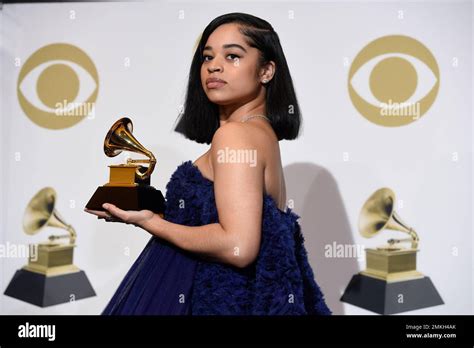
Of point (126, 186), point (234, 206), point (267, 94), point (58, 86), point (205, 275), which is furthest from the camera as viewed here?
point (58, 86)

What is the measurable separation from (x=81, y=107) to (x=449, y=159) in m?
1.83

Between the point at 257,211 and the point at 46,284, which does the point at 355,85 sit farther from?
the point at 46,284

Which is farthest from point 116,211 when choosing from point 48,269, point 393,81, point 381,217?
point 393,81

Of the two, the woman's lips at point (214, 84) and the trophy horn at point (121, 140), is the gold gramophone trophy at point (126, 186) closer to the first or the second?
the trophy horn at point (121, 140)

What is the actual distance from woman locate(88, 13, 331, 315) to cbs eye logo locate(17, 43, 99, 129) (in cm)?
109

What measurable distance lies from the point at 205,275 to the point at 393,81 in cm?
163

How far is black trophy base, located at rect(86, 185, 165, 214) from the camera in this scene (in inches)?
70.8

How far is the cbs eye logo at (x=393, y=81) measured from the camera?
2.85 metres

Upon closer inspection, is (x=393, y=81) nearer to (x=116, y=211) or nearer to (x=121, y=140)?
(x=121, y=140)

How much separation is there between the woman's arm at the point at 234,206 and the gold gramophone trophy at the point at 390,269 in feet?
4.39

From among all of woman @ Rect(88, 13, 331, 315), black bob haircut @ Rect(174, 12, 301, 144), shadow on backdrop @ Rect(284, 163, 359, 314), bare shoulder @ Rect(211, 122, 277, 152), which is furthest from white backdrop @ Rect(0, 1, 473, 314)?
bare shoulder @ Rect(211, 122, 277, 152)

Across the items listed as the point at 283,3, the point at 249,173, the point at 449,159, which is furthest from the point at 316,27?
the point at 249,173

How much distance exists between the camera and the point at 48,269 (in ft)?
9.52

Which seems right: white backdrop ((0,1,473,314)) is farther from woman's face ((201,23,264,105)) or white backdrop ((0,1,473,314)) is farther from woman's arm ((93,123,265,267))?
woman's arm ((93,123,265,267))
